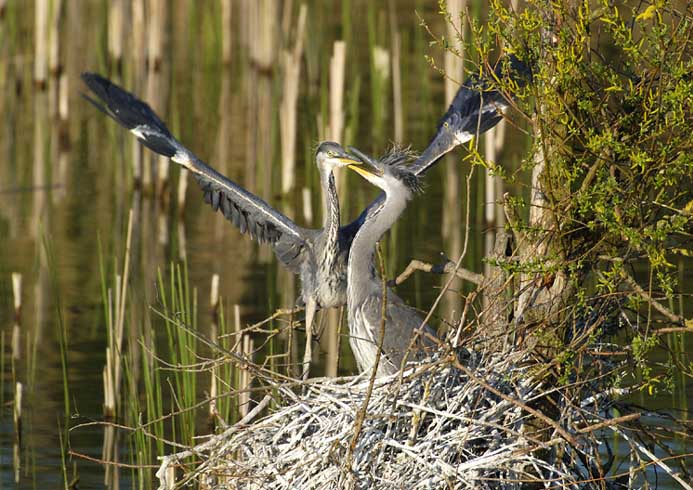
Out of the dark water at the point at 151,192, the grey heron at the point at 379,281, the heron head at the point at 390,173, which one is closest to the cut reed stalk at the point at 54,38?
the dark water at the point at 151,192

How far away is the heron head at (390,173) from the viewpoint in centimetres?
561

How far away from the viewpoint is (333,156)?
6.12m

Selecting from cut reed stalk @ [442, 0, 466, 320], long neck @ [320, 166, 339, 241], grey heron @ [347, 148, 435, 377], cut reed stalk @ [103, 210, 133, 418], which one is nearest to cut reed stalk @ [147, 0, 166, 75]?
cut reed stalk @ [442, 0, 466, 320]

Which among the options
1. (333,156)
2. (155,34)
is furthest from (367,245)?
(155,34)

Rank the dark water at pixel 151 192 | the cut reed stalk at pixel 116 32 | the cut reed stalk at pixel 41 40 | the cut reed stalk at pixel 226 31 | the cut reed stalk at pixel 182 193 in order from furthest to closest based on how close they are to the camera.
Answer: the cut reed stalk at pixel 226 31 < the cut reed stalk at pixel 41 40 < the cut reed stalk at pixel 116 32 < the cut reed stalk at pixel 182 193 < the dark water at pixel 151 192

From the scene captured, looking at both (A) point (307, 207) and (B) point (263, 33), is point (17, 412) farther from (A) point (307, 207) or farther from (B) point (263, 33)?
(B) point (263, 33)

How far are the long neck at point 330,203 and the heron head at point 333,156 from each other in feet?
0.16

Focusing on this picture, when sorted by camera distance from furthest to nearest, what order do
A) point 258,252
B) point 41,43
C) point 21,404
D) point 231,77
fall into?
point 231,77
point 41,43
point 258,252
point 21,404

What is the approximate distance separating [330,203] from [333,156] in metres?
0.26

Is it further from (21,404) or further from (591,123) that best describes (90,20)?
(591,123)

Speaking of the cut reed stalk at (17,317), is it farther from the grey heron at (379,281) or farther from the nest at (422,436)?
the nest at (422,436)

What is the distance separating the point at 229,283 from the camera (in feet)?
29.5

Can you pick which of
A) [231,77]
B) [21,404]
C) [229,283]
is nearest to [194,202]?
[229,283]

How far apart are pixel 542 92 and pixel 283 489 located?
1.61 m
